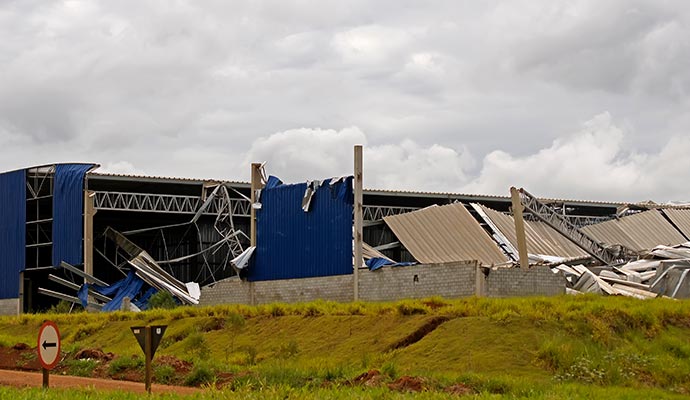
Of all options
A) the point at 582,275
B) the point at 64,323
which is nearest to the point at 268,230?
the point at 64,323

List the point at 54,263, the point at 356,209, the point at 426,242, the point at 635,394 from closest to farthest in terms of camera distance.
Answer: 1. the point at 635,394
2. the point at 356,209
3. the point at 426,242
4. the point at 54,263

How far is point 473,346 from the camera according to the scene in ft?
92.7

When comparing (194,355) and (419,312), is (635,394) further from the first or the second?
(194,355)

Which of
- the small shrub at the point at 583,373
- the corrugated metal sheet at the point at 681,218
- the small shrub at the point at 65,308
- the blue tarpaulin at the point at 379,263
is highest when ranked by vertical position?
the corrugated metal sheet at the point at 681,218

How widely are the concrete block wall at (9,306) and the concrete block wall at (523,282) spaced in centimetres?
3353

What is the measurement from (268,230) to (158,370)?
27905mm

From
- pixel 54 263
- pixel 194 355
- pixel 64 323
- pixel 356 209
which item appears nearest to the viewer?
pixel 194 355

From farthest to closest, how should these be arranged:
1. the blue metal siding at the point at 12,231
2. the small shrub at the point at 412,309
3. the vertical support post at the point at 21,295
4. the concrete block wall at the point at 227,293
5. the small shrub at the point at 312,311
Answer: the blue metal siding at the point at 12,231, the vertical support post at the point at 21,295, the concrete block wall at the point at 227,293, the small shrub at the point at 312,311, the small shrub at the point at 412,309

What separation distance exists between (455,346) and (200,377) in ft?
23.0

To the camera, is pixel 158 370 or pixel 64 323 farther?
pixel 64 323

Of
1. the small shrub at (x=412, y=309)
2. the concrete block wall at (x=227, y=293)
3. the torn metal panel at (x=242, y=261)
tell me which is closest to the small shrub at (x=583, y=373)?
the small shrub at (x=412, y=309)

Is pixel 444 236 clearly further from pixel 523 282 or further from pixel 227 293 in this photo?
pixel 523 282

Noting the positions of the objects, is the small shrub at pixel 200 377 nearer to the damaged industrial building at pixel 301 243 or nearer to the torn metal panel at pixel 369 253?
the damaged industrial building at pixel 301 243

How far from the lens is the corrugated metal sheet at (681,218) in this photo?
2854 inches
